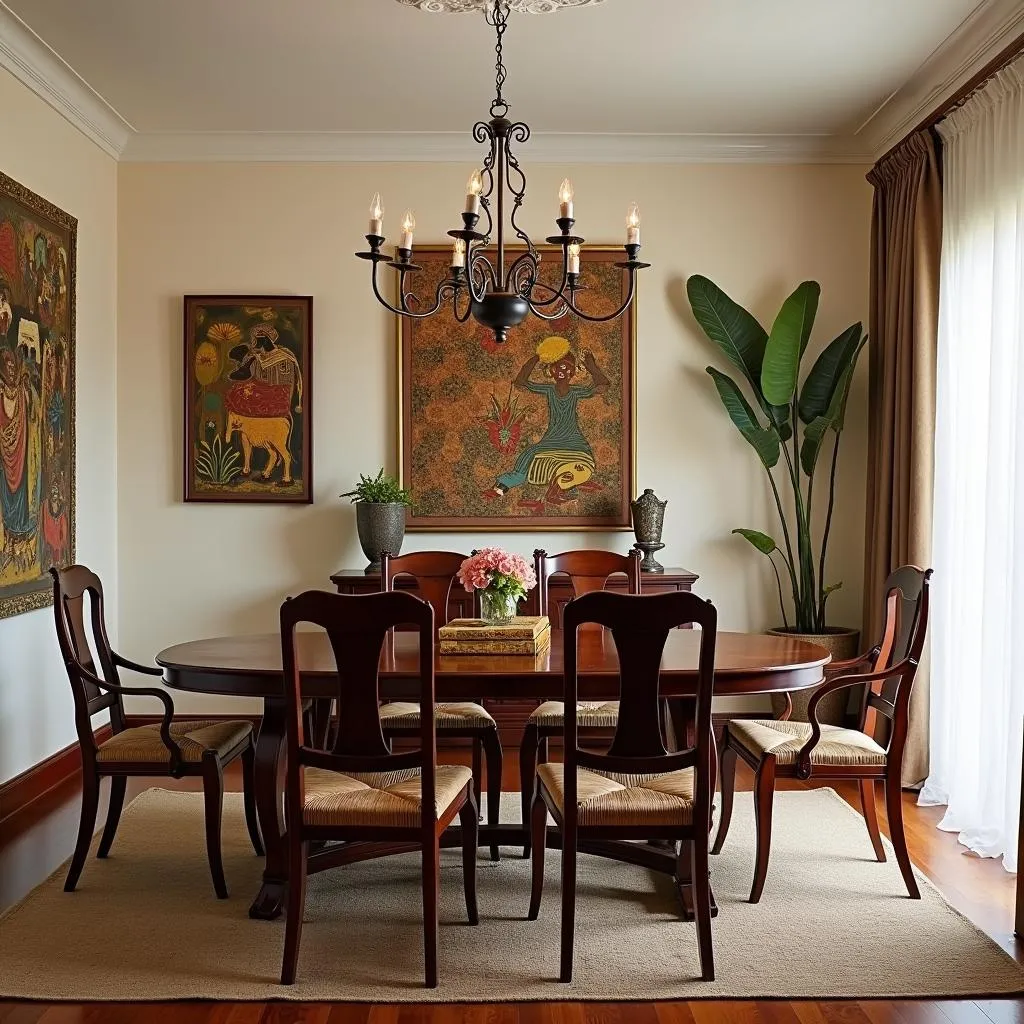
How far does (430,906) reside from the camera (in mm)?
2877

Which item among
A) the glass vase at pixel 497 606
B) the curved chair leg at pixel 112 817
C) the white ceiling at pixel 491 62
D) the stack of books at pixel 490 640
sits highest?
the white ceiling at pixel 491 62

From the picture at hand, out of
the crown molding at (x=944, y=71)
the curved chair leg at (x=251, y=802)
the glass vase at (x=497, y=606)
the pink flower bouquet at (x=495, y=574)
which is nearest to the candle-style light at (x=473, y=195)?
the pink flower bouquet at (x=495, y=574)

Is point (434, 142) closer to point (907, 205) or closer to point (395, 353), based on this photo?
point (395, 353)

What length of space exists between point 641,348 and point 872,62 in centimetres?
172

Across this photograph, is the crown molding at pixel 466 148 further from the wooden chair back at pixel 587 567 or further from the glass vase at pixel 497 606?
the glass vase at pixel 497 606

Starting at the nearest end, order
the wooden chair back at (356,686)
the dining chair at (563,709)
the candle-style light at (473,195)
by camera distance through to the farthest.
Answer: the wooden chair back at (356,686) → the candle-style light at (473,195) → the dining chair at (563,709)

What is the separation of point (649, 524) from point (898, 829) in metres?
2.30

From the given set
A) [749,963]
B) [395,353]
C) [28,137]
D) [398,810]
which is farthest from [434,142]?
[749,963]

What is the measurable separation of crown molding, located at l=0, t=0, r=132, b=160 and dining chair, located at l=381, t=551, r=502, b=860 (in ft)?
8.03

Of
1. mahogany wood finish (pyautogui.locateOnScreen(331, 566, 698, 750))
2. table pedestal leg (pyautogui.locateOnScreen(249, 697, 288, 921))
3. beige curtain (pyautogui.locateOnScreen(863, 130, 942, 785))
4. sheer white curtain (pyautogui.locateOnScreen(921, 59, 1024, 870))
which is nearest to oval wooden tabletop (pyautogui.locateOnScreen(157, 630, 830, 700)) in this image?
table pedestal leg (pyautogui.locateOnScreen(249, 697, 288, 921))

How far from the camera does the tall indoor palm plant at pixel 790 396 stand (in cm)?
545

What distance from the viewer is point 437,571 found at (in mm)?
4363

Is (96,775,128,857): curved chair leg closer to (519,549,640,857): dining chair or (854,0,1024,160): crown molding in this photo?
(519,549,640,857): dining chair

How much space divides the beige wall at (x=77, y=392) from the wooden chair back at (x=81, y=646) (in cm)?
70
